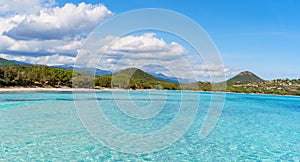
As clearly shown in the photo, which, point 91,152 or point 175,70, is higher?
point 175,70

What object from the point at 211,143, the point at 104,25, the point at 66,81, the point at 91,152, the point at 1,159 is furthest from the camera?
the point at 66,81

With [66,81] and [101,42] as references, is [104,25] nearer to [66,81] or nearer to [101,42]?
[101,42]

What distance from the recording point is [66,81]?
65875 mm

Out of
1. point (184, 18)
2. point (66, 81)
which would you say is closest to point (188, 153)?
point (184, 18)

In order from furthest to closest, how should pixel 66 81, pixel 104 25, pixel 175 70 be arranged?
pixel 66 81 < pixel 175 70 < pixel 104 25

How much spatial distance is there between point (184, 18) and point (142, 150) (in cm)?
490

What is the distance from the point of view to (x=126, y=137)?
12.6 metres

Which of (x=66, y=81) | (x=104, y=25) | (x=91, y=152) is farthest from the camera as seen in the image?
(x=66, y=81)

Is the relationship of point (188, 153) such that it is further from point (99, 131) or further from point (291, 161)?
point (99, 131)

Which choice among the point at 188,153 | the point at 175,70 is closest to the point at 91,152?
the point at 188,153

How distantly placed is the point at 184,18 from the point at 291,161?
6.30 meters

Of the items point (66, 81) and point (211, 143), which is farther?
point (66, 81)

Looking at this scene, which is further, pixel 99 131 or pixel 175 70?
pixel 99 131

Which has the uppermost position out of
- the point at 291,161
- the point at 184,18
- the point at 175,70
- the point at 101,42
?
the point at 184,18
